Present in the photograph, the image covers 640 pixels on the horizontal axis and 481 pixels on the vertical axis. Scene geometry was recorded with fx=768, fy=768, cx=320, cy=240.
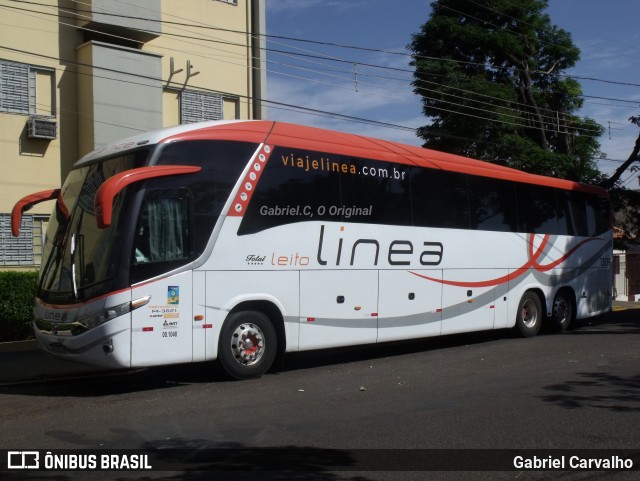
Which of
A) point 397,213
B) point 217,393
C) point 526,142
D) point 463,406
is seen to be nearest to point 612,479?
point 463,406

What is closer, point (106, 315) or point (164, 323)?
point (106, 315)

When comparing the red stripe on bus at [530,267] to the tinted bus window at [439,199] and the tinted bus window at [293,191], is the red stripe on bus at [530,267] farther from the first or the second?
the tinted bus window at [293,191]

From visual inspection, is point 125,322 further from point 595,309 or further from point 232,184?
point 595,309

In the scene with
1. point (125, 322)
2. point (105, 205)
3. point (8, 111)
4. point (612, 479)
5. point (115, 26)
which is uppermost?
point (115, 26)

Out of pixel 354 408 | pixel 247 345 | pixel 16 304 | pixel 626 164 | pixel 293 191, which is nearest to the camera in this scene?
pixel 354 408

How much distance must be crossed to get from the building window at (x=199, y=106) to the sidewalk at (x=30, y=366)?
796 centimetres

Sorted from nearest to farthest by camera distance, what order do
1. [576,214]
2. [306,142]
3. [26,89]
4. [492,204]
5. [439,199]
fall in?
[306,142], [439,199], [492,204], [26,89], [576,214]

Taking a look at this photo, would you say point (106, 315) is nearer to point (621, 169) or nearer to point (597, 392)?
Answer: point (597, 392)

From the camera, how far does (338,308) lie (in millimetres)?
12297

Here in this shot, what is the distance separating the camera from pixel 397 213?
13.4 meters

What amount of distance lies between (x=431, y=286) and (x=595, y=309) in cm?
668

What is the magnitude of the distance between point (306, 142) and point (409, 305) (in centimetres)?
354

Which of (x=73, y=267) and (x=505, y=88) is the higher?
(x=505, y=88)

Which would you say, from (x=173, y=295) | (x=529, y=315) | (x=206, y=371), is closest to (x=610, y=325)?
(x=529, y=315)
